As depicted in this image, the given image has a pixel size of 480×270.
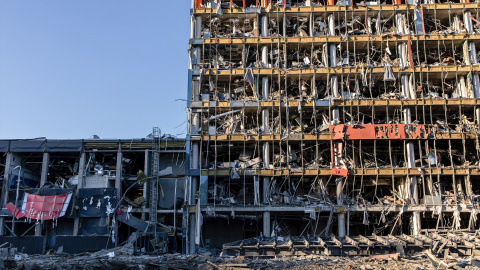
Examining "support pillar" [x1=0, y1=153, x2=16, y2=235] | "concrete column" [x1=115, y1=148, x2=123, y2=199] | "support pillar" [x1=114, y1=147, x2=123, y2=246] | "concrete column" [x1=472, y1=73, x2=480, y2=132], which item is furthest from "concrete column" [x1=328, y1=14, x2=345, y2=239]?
"support pillar" [x1=0, y1=153, x2=16, y2=235]

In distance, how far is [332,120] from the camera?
40781mm

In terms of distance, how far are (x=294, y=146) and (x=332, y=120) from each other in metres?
3.96

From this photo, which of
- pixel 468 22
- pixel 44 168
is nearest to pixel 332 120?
pixel 468 22

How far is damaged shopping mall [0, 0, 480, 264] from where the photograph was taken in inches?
1521

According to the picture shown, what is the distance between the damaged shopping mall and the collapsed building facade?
13 centimetres

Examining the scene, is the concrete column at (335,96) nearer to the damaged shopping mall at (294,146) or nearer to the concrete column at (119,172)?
the damaged shopping mall at (294,146)

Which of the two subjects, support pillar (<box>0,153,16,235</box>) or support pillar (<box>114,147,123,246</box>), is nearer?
support pillar (<box>0,153,16,235</box>)

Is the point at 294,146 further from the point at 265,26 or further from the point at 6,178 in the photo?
the point at 6,178

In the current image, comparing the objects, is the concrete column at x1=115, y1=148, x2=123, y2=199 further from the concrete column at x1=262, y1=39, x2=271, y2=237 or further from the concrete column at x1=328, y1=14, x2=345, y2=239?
the concrete column at x1=328, y1=14, x2=345, y2=239

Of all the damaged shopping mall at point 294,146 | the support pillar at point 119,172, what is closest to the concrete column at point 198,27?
the damaged shopping mall at point 294,146

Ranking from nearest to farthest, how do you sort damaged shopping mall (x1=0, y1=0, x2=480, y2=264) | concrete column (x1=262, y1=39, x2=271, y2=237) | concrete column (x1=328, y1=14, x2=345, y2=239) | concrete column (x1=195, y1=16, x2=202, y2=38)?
concrete column (x1=262, y1=39, x2=271, y2=237) → concrete column (x1=328, y1=14, x2=345, y2=239) → damaged shopping mall (x1=0, y1=0, x2=480, y2=264) → concrete column (x1=195, y1=16, x2=202, y2=38)

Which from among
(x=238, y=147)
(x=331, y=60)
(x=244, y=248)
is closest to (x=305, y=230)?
(x=238, y=147)

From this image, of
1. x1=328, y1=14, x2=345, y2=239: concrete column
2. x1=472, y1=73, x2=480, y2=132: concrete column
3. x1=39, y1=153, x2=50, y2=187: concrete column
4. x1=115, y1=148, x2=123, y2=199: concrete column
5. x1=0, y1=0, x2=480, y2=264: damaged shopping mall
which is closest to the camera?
x1=328, y1=14, x2=345, y2=239: concrete column

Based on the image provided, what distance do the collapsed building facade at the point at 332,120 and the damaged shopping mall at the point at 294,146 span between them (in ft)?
0.42
